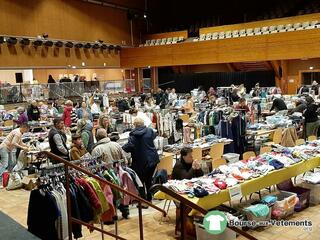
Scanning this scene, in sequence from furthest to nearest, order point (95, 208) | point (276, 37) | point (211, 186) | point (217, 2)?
point (217, 2), point (276, 37), point (211, 186), point (95, 208)

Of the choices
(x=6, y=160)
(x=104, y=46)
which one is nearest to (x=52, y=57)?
(x=104, y=46)

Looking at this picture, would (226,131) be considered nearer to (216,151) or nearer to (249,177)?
(216,151)

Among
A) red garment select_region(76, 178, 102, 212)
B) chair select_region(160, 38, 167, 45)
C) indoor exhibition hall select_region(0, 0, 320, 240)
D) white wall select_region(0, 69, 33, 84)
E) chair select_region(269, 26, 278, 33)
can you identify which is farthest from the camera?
chair select_region(160, 38, 167, 45)

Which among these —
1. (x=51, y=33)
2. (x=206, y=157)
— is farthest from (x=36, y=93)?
(x=206, y=157)

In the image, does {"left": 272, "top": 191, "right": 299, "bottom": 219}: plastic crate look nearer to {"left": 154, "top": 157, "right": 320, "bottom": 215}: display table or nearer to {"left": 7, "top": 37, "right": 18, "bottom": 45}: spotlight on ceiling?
{"left": 154, "top": 157, "right": 320, "bottom": 215}: display table

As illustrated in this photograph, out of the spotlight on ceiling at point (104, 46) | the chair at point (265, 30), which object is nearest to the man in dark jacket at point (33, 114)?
the spotlight on ceiling at point (104, 46)

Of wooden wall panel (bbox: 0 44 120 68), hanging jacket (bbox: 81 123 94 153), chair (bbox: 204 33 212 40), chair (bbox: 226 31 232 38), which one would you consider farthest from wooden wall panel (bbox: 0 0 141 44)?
hanging jacket (bbox: 81 123 94 153)

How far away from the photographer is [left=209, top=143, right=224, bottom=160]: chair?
8320mm

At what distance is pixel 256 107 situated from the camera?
13562 millimetres

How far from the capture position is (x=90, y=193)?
4715 millimetres

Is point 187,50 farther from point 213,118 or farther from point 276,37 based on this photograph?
point 213,118

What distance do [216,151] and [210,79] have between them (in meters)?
16.4

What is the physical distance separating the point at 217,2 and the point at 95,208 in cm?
2503

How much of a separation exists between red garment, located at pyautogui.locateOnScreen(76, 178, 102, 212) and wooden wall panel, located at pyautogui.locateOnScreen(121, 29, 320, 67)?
1645 cm
